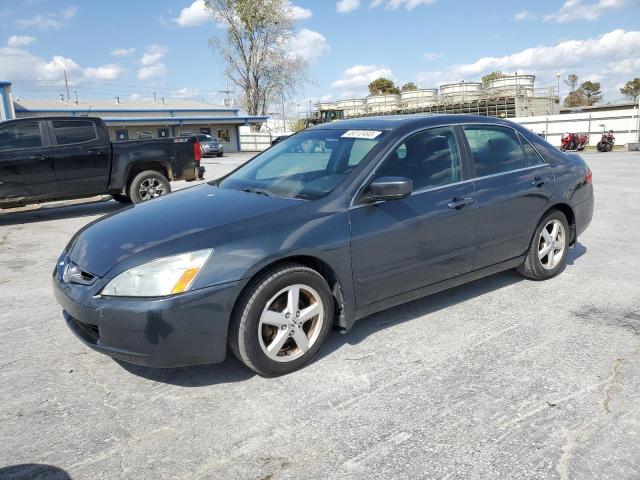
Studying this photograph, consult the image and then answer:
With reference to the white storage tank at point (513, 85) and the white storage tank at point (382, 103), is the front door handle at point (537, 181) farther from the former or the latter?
the white storage tank at point (382, 103)

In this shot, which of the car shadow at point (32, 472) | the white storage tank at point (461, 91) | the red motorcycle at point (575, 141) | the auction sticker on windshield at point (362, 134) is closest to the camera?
the car shadow at point (32, 472)

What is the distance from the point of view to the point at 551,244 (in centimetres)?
496

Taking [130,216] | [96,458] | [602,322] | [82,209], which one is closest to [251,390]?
[96,458]

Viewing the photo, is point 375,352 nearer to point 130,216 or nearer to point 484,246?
point 484,246

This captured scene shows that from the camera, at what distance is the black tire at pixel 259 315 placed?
3.02 metres

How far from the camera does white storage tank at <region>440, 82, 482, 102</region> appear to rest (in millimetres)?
50688

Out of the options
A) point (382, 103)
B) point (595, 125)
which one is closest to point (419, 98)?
point (382, 103)

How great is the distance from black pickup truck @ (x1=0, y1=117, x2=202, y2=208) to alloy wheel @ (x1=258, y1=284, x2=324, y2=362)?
298 inches

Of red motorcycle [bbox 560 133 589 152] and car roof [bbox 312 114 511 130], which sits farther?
red motorcycle [bbox 560 133 589 152]

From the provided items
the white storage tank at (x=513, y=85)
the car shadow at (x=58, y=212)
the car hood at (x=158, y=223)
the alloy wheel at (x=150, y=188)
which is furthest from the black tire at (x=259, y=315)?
the white storage tank at (x=513, y=85)

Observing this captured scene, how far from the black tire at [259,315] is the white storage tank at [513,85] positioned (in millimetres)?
49266

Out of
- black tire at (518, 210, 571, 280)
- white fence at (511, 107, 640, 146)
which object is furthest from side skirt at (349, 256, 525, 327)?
white fence at (511, 107, 640, 146)

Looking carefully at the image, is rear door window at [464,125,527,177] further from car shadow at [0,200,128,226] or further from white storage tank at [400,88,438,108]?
white storage tank at [400,88,438,108]

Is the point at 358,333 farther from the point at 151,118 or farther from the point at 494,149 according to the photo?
the point at 151,118
